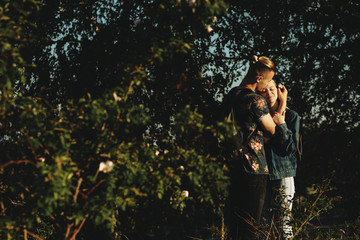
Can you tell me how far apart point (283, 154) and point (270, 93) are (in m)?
0.64

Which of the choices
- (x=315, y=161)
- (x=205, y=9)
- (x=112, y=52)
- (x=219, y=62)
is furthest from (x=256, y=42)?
(x=205, y=9)

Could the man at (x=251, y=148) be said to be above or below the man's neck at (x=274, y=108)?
below

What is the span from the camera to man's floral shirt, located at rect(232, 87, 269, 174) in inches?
146

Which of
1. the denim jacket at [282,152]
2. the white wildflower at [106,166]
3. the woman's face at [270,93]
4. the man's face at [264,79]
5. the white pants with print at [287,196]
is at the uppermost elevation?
the man's face at [264,79]

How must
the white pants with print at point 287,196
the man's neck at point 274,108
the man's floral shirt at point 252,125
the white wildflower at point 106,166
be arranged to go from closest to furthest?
the white wildflower at point 106,166
the man's floral shirt at point 252,125
the white pants with print at point 287,196
the man's neck at point 274,108

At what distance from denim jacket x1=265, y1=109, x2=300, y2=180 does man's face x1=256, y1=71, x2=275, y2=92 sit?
1.45ft

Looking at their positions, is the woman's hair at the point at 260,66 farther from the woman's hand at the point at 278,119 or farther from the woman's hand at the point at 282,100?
the woman's hand at the point at 278,119

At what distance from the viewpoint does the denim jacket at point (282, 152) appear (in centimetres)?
385

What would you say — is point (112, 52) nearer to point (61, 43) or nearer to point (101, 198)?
point (61, 43)

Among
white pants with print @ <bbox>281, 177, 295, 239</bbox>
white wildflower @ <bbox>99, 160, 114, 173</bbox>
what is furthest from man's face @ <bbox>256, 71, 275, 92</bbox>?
white wildflower @ <bbox>99, 160, 114, 173</bbox>

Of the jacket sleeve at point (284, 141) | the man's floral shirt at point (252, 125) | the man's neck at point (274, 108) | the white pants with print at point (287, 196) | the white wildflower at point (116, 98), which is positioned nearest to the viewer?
the white wildflower at point (116, 98)

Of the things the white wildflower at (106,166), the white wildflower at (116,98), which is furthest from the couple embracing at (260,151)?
the white wildflower at (106,166)

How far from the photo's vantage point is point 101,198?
2824mm

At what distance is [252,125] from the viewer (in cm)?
375
